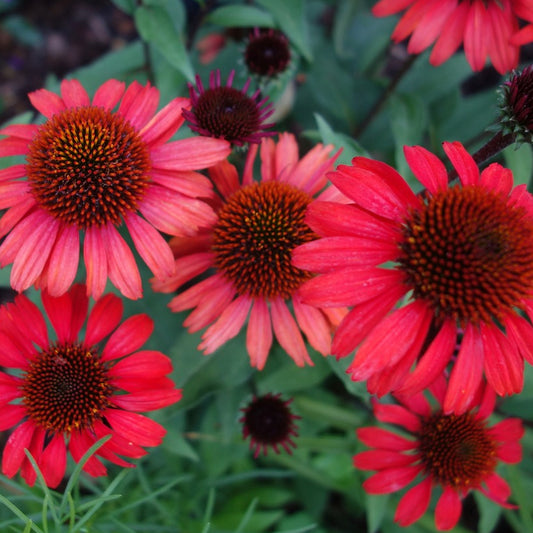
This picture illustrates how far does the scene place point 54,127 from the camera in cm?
129

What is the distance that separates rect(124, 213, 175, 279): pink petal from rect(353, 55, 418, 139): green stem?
3.96 feet

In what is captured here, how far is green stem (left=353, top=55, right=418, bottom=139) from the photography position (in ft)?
6.61

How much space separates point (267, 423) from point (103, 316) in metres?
0.56

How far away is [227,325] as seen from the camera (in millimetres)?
1392

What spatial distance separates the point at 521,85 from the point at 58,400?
1304 millimetres

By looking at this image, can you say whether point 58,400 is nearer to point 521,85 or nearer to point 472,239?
point 472,239

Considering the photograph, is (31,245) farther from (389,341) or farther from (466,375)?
(466,375)

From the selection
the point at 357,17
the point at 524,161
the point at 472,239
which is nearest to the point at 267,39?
the point at 524,161

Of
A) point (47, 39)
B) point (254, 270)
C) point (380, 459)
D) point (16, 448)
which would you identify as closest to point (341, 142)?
point (254, 270)

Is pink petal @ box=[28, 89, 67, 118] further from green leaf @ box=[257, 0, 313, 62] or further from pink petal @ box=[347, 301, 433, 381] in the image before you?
pink petal @ box=[347, 301, 433, 381]

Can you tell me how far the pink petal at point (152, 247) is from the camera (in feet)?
4.11

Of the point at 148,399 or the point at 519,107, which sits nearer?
the point at 519,107

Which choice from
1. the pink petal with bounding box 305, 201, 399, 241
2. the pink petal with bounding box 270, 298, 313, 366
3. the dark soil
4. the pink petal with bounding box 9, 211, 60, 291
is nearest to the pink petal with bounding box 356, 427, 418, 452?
the pink petal with bounding box 270, 298, 313, 366

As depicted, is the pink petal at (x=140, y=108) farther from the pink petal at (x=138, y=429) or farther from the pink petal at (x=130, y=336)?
the pink petal at (x=138, y=429)
